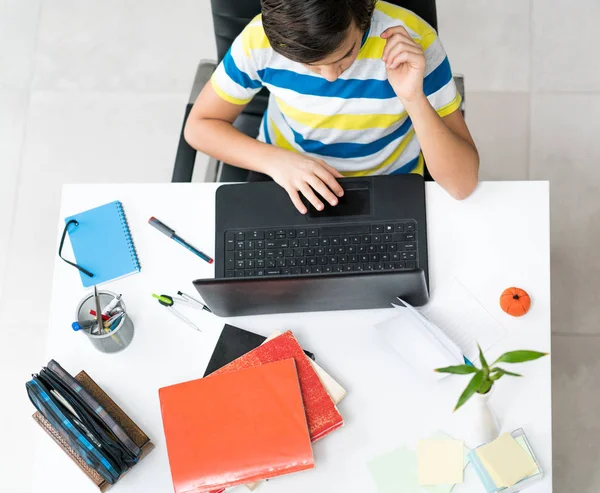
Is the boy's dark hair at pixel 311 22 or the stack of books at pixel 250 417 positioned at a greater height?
the boy's dark hair at pixel 311 22

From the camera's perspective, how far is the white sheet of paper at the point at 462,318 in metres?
1.17

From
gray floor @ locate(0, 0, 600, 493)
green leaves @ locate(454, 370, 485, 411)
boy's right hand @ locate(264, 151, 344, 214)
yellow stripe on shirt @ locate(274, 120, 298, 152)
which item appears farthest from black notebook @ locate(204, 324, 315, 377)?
gray floor @ locate(0, 0, 600, 493)

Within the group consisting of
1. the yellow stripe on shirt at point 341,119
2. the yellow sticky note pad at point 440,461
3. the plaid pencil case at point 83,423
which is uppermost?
the yellow stripe on shirt at point 341,119

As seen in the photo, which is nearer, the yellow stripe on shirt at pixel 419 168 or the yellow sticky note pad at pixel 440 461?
the yellow sticky note pad at pixel 440 461

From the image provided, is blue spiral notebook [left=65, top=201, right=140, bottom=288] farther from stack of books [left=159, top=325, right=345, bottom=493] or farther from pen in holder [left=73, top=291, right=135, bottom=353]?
stack of books [left=159, top=325, right=345, bottom=493]

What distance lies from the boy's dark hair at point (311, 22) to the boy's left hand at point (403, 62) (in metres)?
0.08

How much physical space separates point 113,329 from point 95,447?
20 cm

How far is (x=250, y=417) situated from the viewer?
3.68 ft

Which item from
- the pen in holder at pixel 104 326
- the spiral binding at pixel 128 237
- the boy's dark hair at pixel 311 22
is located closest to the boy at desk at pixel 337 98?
the boy's dark hair at pixel 311 22

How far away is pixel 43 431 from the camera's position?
118cm

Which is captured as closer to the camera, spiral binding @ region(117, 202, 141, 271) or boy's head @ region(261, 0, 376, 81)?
boy's head @ region(261, 0, 376, 81)

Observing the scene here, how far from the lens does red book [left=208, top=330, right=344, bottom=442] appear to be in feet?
3.67

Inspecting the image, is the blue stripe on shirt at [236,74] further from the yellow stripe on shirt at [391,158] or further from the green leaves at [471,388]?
the green leaves at [471,388]

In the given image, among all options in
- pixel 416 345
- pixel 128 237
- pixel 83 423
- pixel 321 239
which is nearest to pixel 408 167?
pixel 321 239
